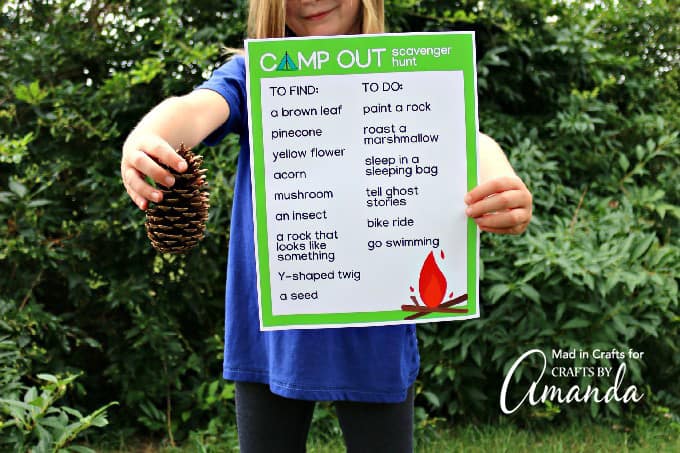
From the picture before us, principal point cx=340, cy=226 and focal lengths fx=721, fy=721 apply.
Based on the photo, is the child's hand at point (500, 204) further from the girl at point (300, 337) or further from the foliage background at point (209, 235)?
the foliage background at point (209, 235)

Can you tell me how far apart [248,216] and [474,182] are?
49 centimetres

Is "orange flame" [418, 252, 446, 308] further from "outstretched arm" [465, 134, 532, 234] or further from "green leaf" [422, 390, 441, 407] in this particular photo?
"green leaf" [422, 390, 441, 407]

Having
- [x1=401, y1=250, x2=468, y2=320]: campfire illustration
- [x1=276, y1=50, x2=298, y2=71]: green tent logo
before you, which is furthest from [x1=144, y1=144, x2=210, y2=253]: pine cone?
[x1=401, y1=250, x2=468, y2=320]: campfire illustration

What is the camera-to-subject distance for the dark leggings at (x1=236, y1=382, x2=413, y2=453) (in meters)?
1.49

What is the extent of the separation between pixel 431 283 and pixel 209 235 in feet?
5.62

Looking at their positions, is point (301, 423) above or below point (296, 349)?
below

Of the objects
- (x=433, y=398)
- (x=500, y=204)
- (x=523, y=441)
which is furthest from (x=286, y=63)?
(x=523, y=441)

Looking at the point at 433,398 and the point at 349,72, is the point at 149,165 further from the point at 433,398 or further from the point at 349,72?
the point at 433,398

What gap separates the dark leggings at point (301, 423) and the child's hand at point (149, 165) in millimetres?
564

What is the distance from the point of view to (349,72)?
136 centimetres

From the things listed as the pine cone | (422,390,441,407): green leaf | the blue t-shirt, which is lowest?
(422,390,441,407): green leaf

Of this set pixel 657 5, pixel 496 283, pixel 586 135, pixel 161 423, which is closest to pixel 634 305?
pixel 496 283

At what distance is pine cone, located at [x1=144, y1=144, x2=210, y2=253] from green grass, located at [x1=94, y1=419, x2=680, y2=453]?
1.82m

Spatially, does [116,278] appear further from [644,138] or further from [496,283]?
[644,138]
